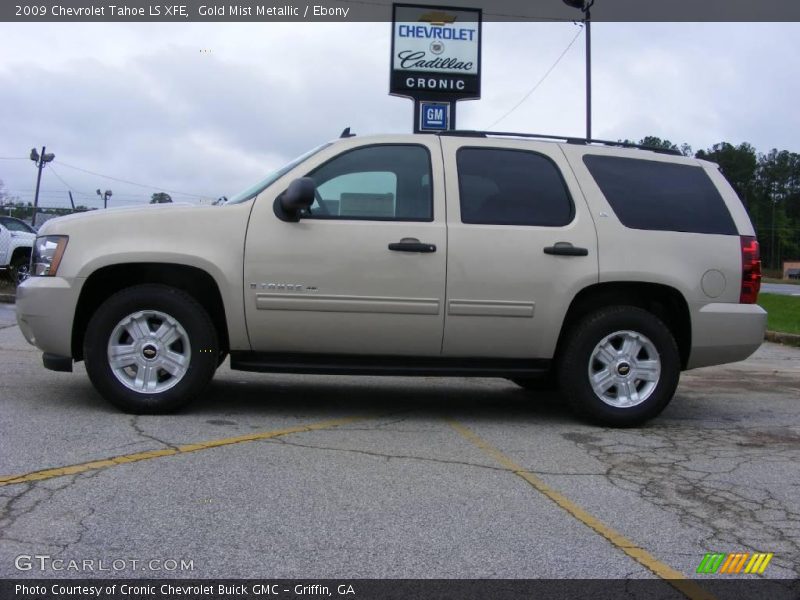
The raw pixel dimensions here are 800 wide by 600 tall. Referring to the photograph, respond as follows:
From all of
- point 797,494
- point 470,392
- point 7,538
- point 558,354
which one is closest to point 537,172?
point 558,354

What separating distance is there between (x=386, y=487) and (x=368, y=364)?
1499 mm

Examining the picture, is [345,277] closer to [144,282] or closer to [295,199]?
[295,199]

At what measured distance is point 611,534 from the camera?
11.5 feet

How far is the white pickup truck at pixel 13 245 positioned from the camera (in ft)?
53.9

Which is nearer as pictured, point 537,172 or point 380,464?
point 380,464

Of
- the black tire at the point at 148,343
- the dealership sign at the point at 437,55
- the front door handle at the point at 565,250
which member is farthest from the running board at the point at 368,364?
the dealership sign at the point at 437,55

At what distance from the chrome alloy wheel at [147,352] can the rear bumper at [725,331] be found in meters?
3.55

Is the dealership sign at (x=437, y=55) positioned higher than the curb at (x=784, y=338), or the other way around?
the dealership sign at (x=437, y=55)

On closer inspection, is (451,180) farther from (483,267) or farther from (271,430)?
(271,430)

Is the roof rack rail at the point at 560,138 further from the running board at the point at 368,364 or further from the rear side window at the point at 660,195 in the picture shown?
the running board at the point at 368,364

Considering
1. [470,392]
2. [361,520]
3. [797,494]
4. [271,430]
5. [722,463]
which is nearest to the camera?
[361,520]

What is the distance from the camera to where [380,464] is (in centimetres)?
445

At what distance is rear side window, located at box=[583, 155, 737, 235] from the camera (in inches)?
223

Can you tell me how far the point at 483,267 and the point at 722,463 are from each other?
1.92m
